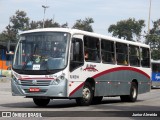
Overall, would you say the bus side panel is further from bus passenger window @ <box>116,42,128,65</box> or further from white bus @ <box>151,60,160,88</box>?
white bus @ <box>151,60,160,88</box>

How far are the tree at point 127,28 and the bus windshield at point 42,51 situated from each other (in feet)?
265

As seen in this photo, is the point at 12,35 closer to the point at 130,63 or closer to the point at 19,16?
the point at 19,16

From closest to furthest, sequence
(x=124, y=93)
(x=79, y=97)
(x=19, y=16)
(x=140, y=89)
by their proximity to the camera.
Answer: (x=79, y=97) → (x=124, y=93) → (x=140, y=89) → (x=19, y=16)

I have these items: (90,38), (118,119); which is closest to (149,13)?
(90,38)

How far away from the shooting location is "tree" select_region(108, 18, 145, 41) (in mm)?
98812

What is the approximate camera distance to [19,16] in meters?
123

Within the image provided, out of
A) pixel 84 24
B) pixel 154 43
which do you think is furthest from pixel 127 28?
pixel 154 43

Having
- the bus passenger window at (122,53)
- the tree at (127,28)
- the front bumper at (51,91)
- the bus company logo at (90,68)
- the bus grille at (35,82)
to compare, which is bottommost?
the front bumper at (51,91)

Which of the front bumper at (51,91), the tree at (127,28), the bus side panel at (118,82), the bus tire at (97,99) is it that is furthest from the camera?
the tree at (127,28)

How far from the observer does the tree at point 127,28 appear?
9881 centimetres

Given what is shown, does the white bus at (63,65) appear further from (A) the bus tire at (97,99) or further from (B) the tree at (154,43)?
(B) the tree at (154,43)

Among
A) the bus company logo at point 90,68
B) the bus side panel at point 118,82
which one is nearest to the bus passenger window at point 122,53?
the bus side panel at point 118,82

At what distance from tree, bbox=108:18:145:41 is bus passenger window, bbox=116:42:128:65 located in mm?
76059

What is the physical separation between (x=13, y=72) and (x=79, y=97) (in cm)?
272
